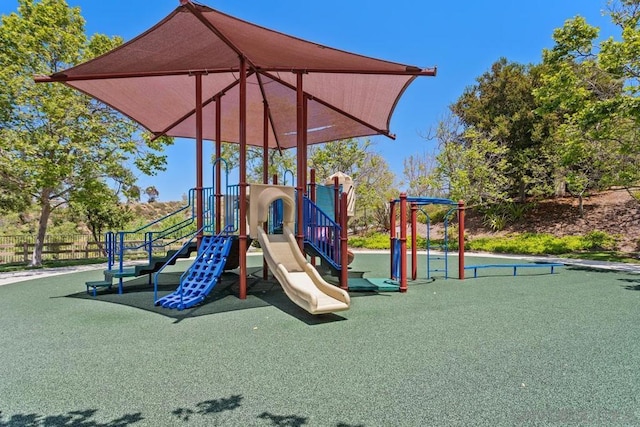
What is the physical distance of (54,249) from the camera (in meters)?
15.2

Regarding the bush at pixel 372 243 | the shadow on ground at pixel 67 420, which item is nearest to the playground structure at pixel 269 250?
the shadow on ground at pixel 67 420

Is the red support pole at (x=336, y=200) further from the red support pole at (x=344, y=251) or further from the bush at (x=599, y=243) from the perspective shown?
the bush at (x=599, y=243)

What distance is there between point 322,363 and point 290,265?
128 inches

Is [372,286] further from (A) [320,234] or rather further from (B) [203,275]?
(B) [203,275]

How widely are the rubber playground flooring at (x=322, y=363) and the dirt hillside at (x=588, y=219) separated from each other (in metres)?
14.7

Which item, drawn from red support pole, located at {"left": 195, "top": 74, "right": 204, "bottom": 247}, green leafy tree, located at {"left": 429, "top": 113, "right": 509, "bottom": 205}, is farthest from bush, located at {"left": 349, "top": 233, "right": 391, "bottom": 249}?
red support pole, located at {"left": 195, "top": 74, "right": 204, "bottom": 247}

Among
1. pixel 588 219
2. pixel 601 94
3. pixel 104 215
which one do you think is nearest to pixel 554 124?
pixel 588 219

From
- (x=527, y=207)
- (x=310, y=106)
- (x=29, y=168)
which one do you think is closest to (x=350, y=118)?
(x=310, y=106)

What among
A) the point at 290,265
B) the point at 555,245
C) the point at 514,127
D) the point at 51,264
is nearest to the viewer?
the point at 290,265

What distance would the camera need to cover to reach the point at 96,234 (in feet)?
56.4

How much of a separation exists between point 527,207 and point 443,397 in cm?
2283

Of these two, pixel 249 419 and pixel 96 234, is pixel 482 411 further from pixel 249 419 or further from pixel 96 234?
pixel 96 234

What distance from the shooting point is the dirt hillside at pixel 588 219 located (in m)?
18.1

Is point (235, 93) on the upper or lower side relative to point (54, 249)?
upper
